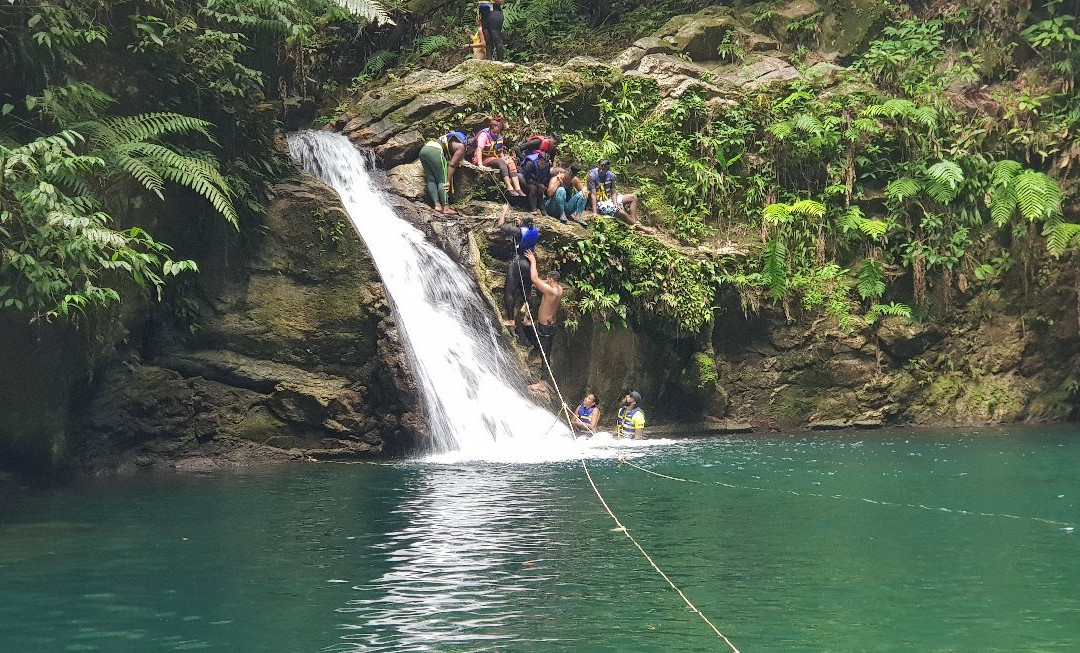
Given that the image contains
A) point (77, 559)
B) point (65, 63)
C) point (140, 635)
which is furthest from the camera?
point (65, 63)

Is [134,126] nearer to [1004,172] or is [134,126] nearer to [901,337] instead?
[901,337]

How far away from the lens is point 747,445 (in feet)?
59.8

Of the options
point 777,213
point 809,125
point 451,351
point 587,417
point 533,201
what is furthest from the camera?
point 809,125

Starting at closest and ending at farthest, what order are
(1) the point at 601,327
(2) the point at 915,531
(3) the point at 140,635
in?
1. (3) the point at 140,635
2. (2) the point at 915,531
3. (1) the point at 601,327

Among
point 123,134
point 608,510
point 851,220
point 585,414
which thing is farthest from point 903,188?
point 123,134

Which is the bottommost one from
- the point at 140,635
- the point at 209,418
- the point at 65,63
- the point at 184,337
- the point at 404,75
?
the point at 140,635

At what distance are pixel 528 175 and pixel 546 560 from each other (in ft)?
39.6

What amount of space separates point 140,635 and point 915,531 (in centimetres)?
683

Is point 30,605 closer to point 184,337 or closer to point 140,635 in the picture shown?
point 140,635

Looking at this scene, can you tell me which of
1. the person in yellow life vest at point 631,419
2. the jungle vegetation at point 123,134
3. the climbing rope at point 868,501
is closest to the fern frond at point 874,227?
the person in yellow life vest at point 631,419

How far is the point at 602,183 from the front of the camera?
21.5 metres

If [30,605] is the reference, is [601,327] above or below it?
above

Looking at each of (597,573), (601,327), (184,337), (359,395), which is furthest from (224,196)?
(597,573)

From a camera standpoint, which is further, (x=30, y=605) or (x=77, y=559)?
(x=77, y=559)
